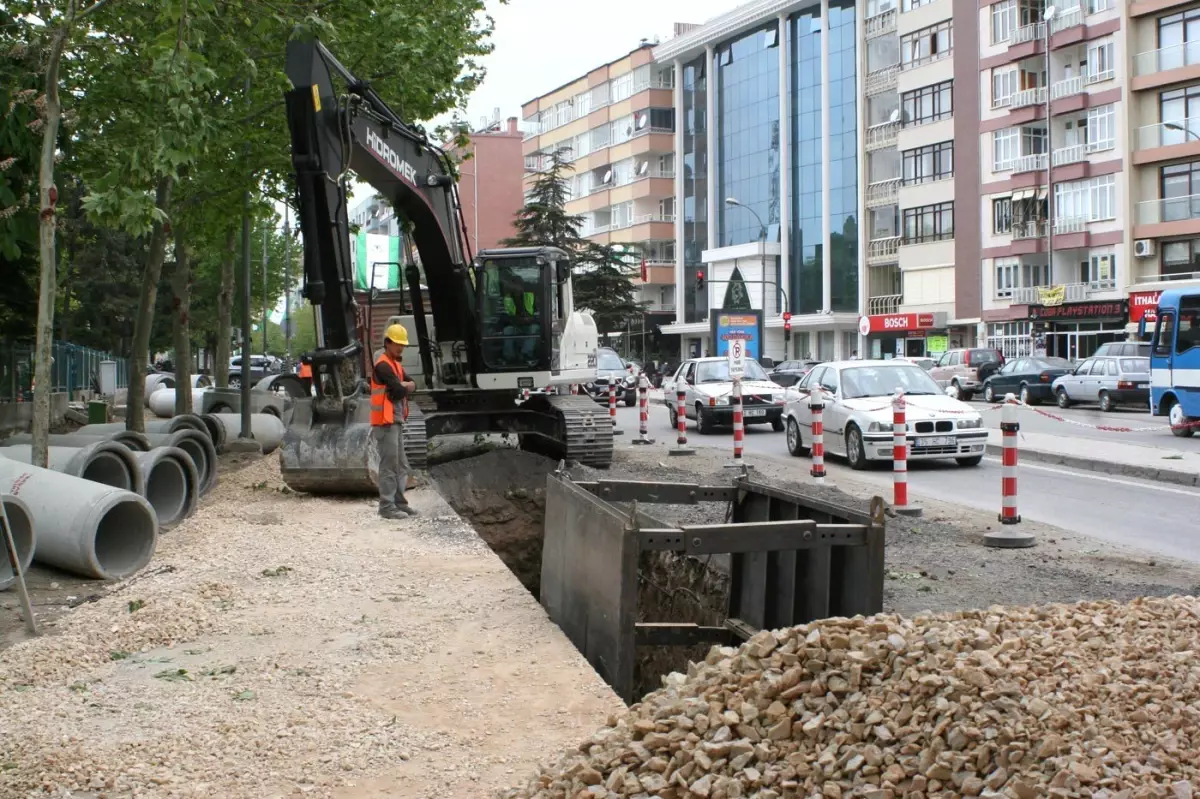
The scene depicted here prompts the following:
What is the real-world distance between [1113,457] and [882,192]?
160ft

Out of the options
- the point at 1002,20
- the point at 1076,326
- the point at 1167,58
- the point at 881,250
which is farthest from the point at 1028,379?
the point at 881,250

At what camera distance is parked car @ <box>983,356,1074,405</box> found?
38.3m

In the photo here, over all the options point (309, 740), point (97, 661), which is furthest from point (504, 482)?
point (309, 740)

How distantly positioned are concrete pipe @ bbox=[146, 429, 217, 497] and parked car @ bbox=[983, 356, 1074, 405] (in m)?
27.0

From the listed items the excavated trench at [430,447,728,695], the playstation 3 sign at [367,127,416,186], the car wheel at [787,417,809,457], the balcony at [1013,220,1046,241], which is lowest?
the excavated trench at [430,447,728,695]

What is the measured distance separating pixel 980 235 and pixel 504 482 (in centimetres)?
4577

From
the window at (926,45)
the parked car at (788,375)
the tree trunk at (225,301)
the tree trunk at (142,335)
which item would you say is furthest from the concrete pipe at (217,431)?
the window at (926,45)

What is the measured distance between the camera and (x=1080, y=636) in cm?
516

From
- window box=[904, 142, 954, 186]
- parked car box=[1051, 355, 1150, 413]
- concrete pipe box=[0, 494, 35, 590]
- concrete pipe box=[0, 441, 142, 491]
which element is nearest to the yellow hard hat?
concrete pipe box=[0, 441, 142, 491]

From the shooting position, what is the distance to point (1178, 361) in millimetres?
24609

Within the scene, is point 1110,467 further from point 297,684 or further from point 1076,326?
point 1076,326

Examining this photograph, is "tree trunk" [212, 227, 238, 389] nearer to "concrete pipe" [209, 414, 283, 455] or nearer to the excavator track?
"concrete pipe" [209, 414, 283, 455]

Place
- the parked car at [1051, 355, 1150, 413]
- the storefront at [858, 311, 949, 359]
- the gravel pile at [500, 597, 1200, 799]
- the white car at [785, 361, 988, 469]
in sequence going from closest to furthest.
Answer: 1. the gravel pile at [500, 597, 1200, 799]
2. the white car at [785, 361, 988, 469]
3. the parked car at [1051, 355, 1150, 413]
4. the storefront at [858, 311, 949, 359]

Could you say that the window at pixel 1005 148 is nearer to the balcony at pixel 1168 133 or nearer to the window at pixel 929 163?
the window at pixel 929 163
